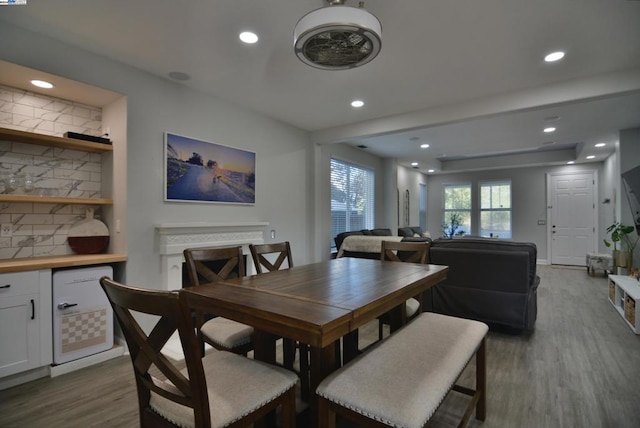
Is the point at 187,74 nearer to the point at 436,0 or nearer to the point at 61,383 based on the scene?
the point at 436,0

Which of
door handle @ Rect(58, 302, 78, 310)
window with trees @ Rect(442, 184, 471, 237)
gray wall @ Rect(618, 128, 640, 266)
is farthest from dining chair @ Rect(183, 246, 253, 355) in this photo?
window with trees @ Rect(442, 184, 471, 237)

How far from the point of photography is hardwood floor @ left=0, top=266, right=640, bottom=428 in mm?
1895

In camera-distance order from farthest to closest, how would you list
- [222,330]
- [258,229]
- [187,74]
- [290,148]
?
[290,148], [258,229], [187,74], [222,330]

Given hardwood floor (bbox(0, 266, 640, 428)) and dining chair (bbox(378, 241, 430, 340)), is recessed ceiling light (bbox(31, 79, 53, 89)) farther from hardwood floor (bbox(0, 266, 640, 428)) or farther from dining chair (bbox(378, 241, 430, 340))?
dining chair (bbox(378, 241, 430, 340))

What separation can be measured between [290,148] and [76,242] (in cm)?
286

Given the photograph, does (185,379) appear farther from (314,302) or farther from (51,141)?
(51,141)

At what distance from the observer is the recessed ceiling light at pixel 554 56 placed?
8.78 feet

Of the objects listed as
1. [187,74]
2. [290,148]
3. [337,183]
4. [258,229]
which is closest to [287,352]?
[258,229]

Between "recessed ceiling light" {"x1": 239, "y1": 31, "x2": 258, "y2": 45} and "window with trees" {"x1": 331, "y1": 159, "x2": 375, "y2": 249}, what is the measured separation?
11.1 feet

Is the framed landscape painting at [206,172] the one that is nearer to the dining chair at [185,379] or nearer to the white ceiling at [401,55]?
the white ceiling at [401,55]

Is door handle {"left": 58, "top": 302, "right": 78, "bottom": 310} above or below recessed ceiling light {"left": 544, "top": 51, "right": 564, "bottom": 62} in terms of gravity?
below

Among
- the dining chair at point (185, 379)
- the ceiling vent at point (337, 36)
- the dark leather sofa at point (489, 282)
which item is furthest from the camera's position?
the dark leather sofa at point (489, 282)

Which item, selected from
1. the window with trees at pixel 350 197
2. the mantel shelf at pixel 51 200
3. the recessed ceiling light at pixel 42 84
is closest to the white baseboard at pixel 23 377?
the mantel shelf at pixel 51 200

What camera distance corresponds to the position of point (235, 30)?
2.38 meters
